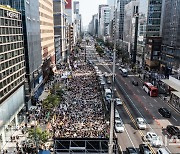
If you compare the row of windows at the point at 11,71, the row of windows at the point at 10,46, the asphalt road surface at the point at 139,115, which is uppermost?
the row of windows at the point at 10,46

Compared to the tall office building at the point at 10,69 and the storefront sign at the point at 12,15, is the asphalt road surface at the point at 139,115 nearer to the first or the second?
the tall office building at the point at 10,69

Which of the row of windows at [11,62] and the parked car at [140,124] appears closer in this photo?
the row of windows at [11,62]

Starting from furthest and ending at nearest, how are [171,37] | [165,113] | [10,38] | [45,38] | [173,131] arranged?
[171,37]
[45,38]
[165,113]
[10,38]
[173,131]

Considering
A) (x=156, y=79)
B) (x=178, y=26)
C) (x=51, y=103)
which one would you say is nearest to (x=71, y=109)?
(x=51, y=103)

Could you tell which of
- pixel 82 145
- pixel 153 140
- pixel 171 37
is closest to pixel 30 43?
pixel 153 140

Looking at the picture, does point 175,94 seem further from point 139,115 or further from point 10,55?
point 10,55

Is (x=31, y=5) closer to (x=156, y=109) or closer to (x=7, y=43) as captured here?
(x=7, y=43)

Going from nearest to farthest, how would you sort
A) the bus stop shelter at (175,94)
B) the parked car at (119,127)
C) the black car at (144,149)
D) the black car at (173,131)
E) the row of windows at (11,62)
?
the black car at (144,149)
the row of windows at (11,62)
the black car at (173,131)
the parked car at (119,127)
the bus stop shelter at (175,94)

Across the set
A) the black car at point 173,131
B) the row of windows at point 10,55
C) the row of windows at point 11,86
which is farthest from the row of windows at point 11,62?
the black car at point 173,131
